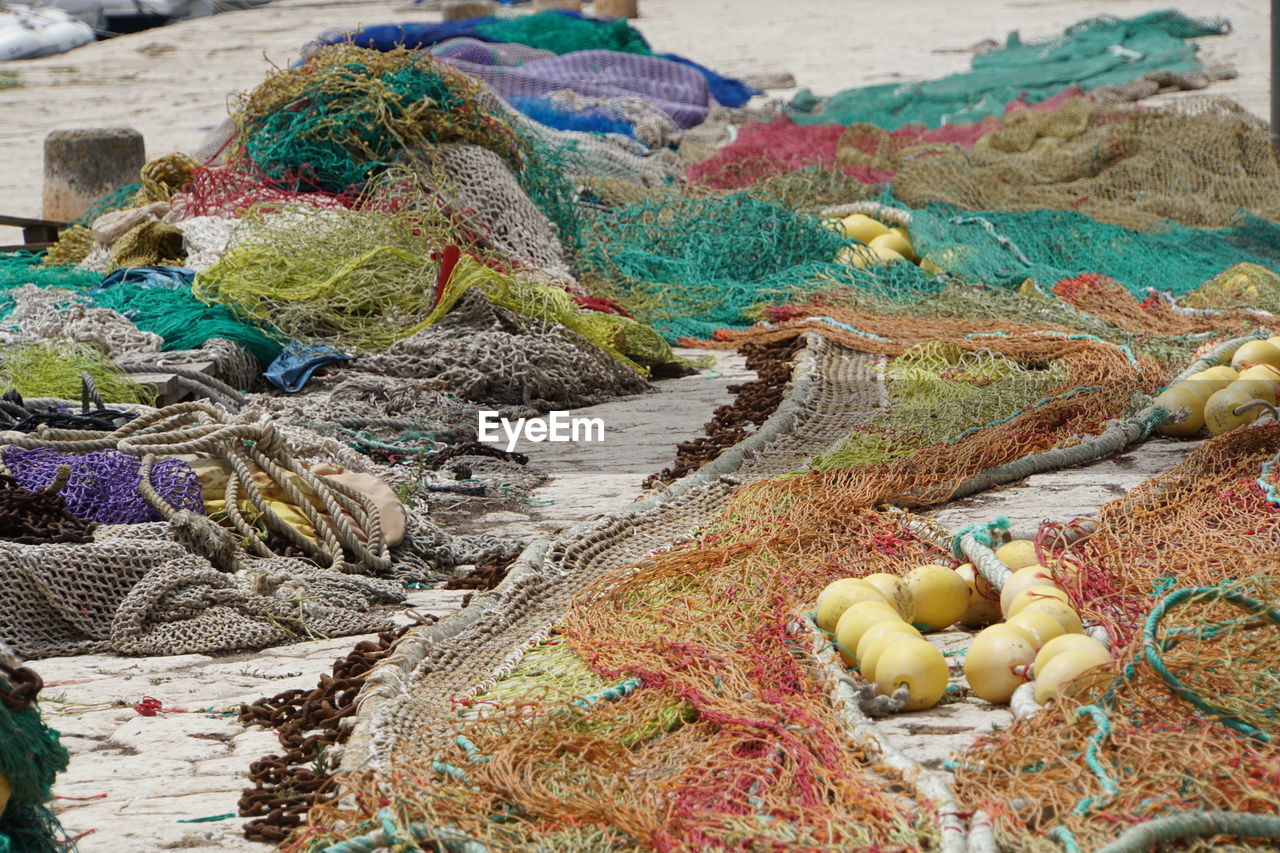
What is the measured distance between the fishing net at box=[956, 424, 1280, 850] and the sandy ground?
283 mm

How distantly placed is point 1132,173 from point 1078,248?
6.52 feet

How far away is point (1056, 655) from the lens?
9.24ft

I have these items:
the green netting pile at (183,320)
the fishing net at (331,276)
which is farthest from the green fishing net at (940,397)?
the green netting pile at (183,320)

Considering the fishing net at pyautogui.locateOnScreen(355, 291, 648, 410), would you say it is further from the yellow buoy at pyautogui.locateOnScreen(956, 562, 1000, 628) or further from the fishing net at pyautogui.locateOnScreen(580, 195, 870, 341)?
the yellow buoy at pyautogui.locateOnScreen(956, 562, 1000, 628)

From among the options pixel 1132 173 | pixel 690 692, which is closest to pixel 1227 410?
pixel 690 692

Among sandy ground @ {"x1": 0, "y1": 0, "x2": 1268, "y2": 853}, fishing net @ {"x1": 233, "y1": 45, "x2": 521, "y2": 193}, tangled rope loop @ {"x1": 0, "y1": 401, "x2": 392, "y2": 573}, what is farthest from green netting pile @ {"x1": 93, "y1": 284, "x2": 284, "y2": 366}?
tangled rope loop @ {"x1": 0, "y1": 401, "x2": 392, "y2": 573}

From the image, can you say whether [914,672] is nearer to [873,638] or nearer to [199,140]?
[873,638]

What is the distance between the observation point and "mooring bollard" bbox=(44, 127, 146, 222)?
973 cm

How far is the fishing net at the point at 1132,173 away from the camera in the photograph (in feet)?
31.0

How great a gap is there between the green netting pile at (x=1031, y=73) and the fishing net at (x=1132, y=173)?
315cm

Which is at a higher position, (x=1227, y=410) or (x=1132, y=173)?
(x=1227, y=410)

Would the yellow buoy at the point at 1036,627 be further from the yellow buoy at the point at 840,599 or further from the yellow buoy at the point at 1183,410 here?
the yellow buoy at the point at 1183,410

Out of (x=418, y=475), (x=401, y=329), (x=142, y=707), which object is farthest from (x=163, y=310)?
(x=142, y=707)

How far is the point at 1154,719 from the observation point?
2.55 meters
